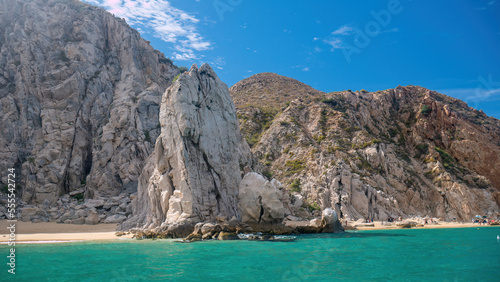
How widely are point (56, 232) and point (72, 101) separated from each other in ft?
87.6

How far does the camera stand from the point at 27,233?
35906 mm

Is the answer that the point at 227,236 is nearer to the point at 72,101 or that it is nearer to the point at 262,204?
the point at 262,204

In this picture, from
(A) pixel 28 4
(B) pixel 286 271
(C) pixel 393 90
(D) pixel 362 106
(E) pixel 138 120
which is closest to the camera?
(B) pixel 286 271

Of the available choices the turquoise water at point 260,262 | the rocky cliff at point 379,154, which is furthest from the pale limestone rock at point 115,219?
the rocky cliff at point 379,154

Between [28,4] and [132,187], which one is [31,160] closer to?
[132,187]

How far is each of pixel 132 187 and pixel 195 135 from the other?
701 inches

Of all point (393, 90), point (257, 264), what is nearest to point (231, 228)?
point (257, 264)

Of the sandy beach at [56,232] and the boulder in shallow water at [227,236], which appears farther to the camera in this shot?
the sandy beach at [56,232]

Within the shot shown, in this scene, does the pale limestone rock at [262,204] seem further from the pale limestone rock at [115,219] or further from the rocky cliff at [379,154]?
the rocky cliff at [379,154]

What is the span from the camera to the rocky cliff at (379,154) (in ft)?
192

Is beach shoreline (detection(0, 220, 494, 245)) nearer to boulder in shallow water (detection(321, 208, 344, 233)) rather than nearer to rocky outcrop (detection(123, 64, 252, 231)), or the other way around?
rocky outcrop (detection(123, 64, 252, 231))

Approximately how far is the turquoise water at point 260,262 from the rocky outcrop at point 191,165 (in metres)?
8.23

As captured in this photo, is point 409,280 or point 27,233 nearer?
point 409,280

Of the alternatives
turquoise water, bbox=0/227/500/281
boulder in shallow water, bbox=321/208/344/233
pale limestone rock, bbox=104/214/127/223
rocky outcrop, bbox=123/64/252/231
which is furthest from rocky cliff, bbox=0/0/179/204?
boulder in shallow water, bbox=321/208/344/233
